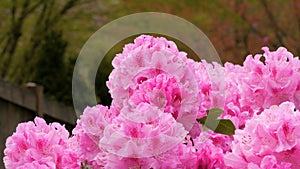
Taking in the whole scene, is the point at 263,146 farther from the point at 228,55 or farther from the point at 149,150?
the point at 228,55

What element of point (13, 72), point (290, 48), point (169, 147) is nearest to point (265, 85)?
point (169, 147)

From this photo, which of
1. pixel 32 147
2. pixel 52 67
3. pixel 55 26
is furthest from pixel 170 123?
pixel 55 26

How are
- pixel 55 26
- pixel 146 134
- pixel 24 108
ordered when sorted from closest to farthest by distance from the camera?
pixel 146 134, pixel 24 108, pixel 55 26

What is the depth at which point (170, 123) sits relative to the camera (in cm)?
118

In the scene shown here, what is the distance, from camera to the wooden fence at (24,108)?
197 inches

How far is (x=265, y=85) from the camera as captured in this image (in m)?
1.54

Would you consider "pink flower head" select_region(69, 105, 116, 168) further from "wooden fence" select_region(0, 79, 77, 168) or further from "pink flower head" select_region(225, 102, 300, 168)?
"wooden fence" select_region(0, 79, 77, 168)

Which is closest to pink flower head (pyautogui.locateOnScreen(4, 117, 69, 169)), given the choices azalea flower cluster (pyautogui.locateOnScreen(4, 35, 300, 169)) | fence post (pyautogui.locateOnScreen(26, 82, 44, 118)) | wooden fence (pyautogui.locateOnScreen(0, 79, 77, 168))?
azalea flower cluster (pyautogui.locateOnScreen(4, 35, 300, 169))

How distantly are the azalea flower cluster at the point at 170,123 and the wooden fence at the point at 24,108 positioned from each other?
11.7 ft

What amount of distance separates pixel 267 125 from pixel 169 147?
0.18 m

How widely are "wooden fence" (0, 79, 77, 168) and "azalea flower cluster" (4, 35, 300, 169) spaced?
3553 mm

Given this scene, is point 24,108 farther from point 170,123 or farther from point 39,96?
point 170,123

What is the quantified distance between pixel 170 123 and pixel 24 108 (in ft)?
13.8

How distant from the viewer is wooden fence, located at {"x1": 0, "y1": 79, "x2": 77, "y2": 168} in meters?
5.00
